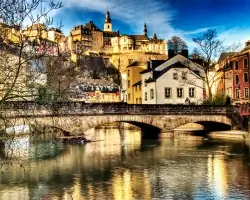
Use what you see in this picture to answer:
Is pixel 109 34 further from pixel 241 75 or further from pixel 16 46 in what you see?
pixel 16 46

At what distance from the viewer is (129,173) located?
2641 centimetres

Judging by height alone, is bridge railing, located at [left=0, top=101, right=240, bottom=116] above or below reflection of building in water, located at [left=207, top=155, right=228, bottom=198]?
above

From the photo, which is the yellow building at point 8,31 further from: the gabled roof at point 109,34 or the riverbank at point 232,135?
the gabled roof at point 109,34

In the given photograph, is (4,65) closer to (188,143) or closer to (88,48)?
(188,143)

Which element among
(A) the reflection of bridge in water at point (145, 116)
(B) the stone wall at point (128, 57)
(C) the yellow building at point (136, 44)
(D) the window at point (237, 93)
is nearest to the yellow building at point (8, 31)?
(A) the reflection of bridge in water at point (145, 116)

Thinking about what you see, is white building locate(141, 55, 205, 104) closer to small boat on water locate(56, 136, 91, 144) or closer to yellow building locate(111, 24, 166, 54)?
small boat on water locate(56, 136, 91, 144)

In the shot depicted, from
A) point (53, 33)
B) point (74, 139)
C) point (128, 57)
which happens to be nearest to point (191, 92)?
point (74, 139)

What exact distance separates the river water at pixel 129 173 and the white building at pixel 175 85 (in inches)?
1022

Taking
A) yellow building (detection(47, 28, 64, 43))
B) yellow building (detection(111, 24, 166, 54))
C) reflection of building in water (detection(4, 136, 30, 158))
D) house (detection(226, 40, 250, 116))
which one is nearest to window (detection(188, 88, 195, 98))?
house (detection(226, 40, 250, 116))

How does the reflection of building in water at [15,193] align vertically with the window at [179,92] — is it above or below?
below

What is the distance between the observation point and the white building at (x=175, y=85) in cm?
6594

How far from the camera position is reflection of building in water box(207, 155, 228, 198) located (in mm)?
21397

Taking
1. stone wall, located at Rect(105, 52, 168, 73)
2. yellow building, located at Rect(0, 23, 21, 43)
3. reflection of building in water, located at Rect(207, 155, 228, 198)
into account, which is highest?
stone wall, located at Rect(105, 52, 168, 73)

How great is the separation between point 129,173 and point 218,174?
15.5 feet
